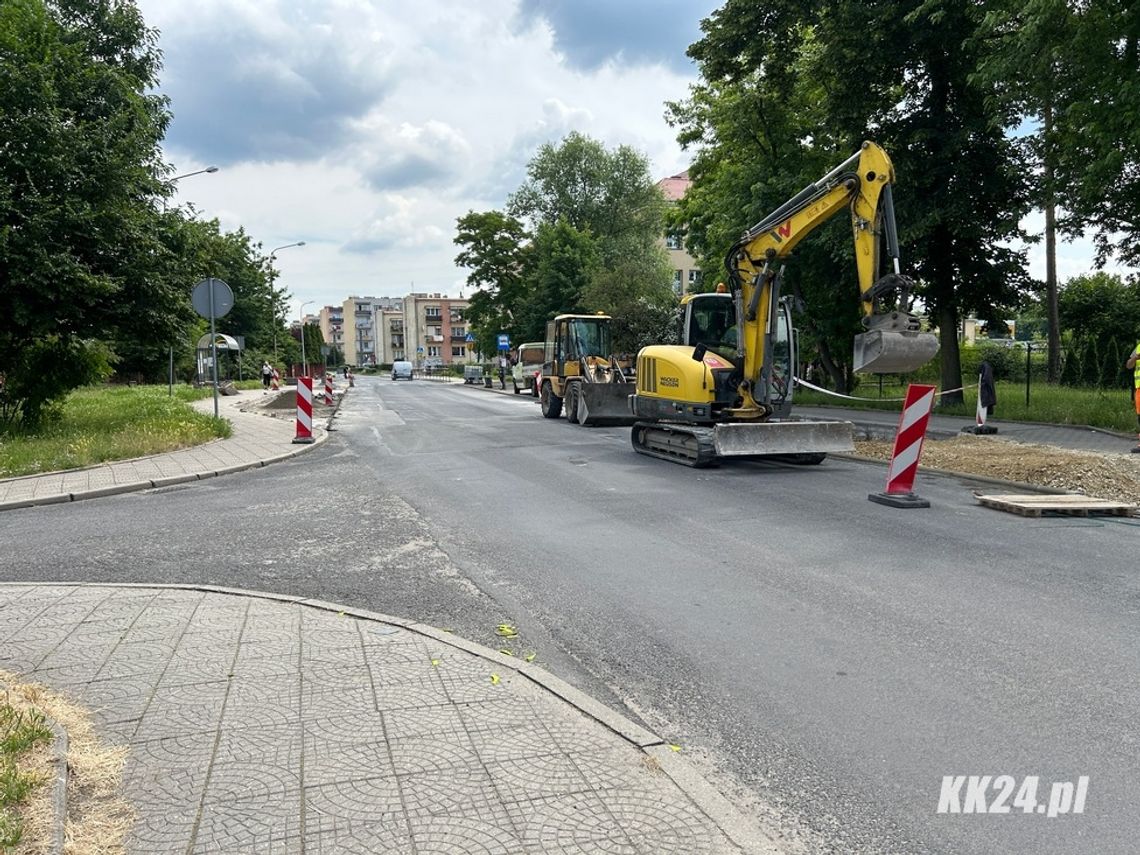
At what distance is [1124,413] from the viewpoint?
16938 millimetres

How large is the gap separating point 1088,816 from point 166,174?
22.9m

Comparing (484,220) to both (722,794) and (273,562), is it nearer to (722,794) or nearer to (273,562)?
(273,562)

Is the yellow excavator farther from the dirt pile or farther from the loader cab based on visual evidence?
the loader cab

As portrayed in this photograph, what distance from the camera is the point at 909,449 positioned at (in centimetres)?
920

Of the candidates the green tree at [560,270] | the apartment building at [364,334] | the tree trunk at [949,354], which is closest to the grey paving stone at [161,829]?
the tree trunk at [949,354]

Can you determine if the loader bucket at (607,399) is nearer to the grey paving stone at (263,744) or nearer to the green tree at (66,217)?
the green tree at (66,217)

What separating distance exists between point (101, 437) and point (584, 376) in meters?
11.7

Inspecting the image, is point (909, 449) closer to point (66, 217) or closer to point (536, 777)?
point (536, 777)

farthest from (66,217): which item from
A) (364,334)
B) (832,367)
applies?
(364,334)

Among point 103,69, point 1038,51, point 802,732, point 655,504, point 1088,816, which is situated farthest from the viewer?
point 103,69

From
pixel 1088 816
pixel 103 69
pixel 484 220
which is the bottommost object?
pixel 1088 816

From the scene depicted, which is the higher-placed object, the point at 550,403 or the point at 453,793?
the point at 550,403

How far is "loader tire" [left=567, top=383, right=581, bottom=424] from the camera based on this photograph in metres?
21.2

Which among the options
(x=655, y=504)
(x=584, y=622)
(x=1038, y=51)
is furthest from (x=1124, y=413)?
(x=584, y=622)
